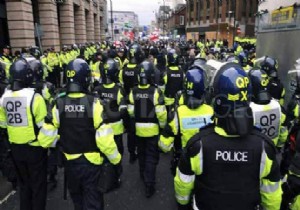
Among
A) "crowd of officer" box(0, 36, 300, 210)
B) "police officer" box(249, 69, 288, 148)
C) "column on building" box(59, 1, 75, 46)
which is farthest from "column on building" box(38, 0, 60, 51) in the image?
"police officer" box(249, 69, 288, 148)

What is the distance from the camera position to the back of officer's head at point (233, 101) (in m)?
2.09

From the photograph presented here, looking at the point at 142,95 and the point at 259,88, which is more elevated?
the point at 259,88

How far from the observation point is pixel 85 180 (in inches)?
140

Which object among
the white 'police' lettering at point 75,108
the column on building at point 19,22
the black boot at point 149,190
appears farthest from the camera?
the column on building at point 19,22

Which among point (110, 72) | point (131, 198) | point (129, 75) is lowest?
point (131, 198)

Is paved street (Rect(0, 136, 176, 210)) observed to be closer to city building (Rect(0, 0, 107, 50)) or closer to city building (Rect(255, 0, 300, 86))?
city building (Rect(255, 0, 300, 86))

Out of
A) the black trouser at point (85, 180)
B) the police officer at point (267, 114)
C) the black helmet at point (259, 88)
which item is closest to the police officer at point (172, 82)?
the black helmet at point (259, 88)

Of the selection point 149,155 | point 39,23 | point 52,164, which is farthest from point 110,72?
point 39,23

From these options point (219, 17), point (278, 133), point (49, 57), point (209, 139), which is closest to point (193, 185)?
point (209, 139)

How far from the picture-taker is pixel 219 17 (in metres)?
49.8

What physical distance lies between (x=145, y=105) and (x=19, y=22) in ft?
43.1

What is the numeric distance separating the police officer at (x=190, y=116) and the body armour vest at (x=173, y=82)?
3.64 meters

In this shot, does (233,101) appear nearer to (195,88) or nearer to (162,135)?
(195,88)

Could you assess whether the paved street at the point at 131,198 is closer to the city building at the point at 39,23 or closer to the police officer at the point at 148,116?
the police officer at the point at 148,116
